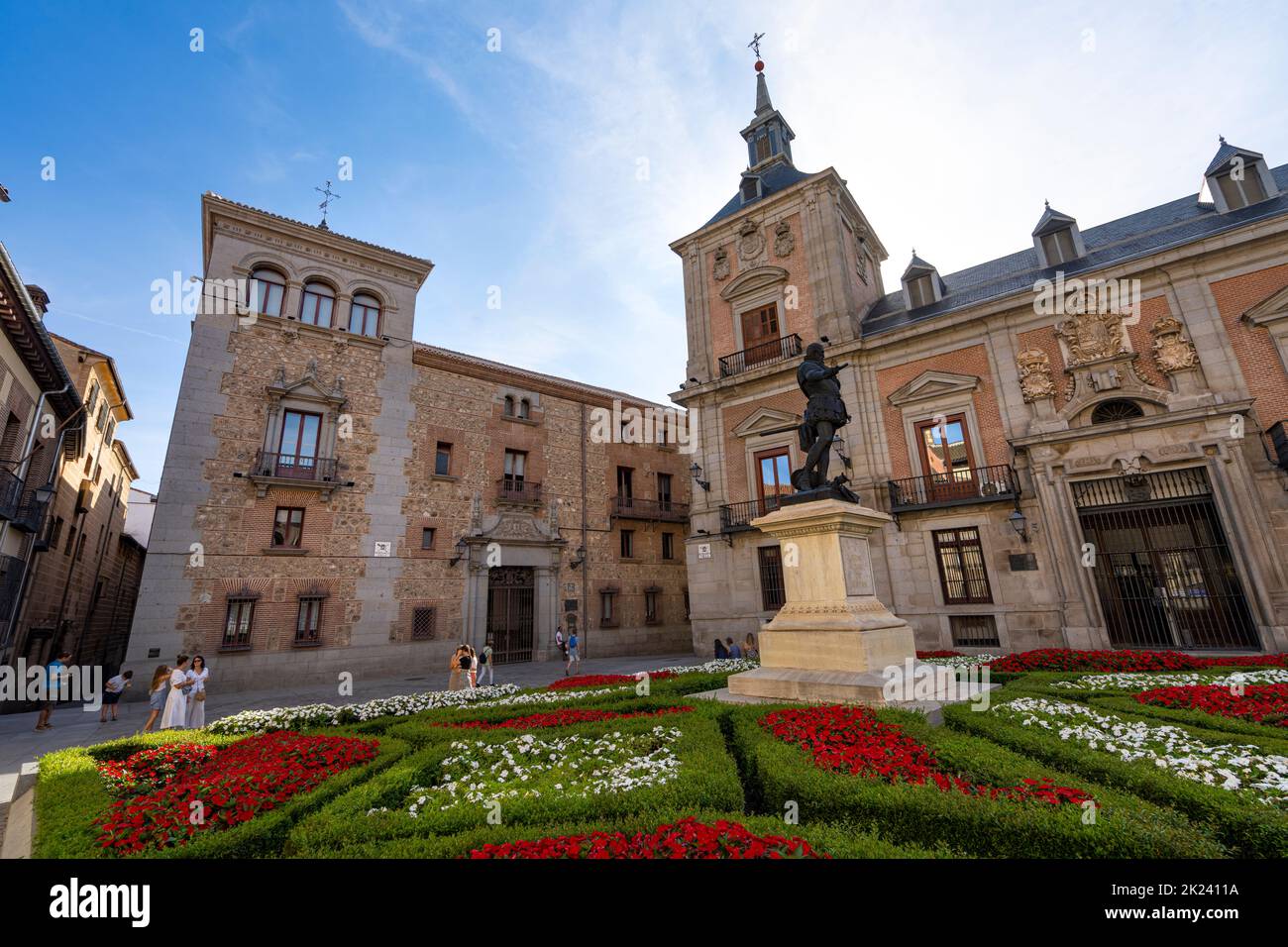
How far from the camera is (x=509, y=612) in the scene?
21750mm

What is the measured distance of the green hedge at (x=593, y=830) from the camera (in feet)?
9.64

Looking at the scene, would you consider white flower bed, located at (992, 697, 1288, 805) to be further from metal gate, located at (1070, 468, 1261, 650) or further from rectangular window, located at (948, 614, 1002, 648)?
metal gate, located at (1070, 468, 1261, 650)

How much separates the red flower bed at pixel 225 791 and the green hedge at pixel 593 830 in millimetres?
1425

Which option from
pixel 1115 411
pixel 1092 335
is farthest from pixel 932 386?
pixel 1115 411

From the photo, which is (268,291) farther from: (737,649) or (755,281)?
(737,649)

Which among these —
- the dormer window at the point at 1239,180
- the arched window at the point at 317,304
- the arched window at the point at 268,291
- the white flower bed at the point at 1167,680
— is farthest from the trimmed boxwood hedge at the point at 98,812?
the dormer window at the point at 1239,180

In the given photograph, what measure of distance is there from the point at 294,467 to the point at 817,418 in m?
17.9

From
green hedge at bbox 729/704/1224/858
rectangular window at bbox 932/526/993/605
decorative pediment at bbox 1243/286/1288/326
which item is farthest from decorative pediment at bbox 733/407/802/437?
green hedge at bbox 729/704/1224/858

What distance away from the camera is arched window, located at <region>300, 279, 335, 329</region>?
20.4m

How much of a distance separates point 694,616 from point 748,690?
12.1 metres

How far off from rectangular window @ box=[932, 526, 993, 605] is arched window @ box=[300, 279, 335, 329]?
23.2 metres

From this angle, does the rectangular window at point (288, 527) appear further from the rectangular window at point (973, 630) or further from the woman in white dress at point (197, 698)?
the rectangular window at point (973, 630)

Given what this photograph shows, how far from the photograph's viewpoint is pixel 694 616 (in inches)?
784
